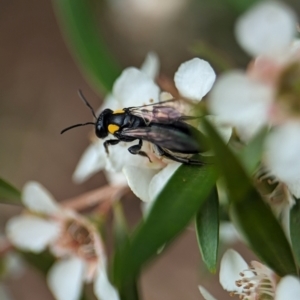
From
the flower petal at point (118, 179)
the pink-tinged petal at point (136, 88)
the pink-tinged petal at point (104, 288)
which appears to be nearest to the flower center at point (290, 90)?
the pink-tinged petal at point (136, 88)

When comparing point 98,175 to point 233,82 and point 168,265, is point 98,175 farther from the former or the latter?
point 233,82

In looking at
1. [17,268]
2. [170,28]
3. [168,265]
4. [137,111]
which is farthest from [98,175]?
[137,111]

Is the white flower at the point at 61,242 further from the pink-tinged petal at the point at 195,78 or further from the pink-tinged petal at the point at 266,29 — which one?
the pink-tinged petal at the point at 266,29

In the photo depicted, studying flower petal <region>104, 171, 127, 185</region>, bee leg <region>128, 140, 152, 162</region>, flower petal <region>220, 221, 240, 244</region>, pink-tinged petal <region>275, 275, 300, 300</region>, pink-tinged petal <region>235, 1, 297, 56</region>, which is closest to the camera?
pink-tinged petal <region>235, 1, 297, 56</region>

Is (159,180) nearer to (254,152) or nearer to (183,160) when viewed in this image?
(183,160)

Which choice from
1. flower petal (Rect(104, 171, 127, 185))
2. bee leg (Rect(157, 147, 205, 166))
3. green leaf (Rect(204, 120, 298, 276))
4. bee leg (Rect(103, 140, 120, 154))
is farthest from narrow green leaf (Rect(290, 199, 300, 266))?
flower petal (Rect(104, 171, 127, 185))

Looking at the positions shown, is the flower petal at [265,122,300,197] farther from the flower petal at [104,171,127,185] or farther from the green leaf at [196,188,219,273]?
the flower petal at [104,171,127,185]

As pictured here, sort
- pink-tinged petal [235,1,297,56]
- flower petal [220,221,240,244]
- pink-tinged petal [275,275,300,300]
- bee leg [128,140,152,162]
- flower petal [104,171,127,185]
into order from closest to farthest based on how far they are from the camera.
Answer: pink-tinged petal [235,1,297,56]
pink-tinged petal [275,275,300,300]
bee leg [128,140,152,162]
flower petal [220,221,240,244]
flower petal [104,171,127,185]
